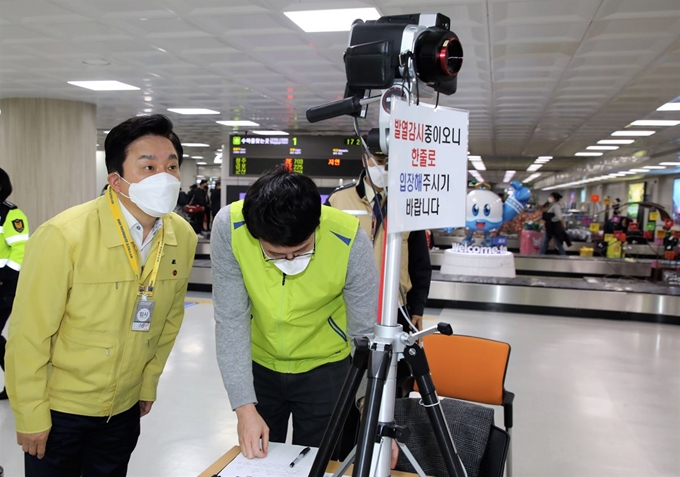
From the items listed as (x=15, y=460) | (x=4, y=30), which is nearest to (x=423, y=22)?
(x=15, y=460)

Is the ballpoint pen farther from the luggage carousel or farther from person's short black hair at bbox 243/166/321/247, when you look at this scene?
the luggage carousel

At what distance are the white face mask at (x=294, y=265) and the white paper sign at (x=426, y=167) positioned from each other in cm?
48

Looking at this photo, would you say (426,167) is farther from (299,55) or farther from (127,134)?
(299,55)

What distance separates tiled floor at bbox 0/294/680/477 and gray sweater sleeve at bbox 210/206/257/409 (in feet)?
6.11

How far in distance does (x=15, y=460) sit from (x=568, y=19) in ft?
16.7

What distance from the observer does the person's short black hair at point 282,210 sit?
1448mm

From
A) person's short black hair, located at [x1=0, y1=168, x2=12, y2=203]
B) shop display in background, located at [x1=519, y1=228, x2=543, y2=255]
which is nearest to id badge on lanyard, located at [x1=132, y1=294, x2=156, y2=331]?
person's short black hair, located at [x1=0, y1=168, x2=12, y2=203]

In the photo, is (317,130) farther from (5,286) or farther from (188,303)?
(5,286)

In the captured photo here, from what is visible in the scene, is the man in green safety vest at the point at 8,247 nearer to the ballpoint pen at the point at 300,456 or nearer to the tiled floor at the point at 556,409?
the tiled floor at the point at 556,409

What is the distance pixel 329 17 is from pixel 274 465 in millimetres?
4136

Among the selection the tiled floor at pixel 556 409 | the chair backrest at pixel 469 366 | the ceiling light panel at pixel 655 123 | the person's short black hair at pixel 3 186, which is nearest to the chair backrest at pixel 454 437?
the chair backrest at pixel 469 366

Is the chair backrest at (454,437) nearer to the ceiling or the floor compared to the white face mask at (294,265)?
nearer to the floor

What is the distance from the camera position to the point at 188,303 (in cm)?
848

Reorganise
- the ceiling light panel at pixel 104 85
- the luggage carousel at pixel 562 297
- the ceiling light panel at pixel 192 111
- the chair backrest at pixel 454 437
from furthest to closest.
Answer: the ceiling light panel at pixel 192 111, the ceiling light panel at pixel 104 85, the luggage carousel at pixel 562 297, the chair backrest at pixel 454 437
